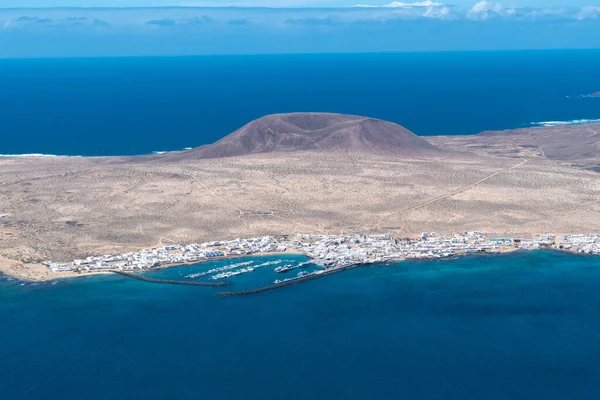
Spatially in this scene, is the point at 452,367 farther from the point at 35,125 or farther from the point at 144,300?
the point at 35,125

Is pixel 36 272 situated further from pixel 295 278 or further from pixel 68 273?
pixel 295 278

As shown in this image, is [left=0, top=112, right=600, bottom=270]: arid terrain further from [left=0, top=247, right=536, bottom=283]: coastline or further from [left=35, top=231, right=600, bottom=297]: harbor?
[left=35, top=231, right=600, bottom=297]: harbor

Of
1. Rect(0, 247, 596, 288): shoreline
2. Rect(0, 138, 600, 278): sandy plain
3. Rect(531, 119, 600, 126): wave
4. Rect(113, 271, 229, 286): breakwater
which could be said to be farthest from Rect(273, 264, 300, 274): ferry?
Rect(531, 119, 600, 126): wave

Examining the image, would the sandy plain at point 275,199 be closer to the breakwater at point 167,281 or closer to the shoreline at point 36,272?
the shoreline at point 36,272

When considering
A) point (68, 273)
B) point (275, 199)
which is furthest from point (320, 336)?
point (275, 199)

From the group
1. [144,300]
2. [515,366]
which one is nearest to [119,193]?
[144,300]
